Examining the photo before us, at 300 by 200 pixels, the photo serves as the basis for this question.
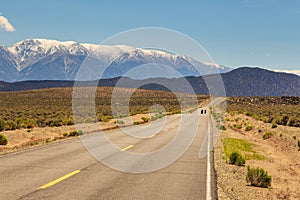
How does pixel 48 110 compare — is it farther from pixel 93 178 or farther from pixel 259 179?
pixel 259 179

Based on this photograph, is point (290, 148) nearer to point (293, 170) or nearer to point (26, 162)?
point (293, 170)

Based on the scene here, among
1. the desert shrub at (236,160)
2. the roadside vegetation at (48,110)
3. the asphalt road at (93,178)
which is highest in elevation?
the roadside vegetation at (48,110)

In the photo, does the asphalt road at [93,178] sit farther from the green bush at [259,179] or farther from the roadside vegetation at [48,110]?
the roadside vegetation at [48,110]

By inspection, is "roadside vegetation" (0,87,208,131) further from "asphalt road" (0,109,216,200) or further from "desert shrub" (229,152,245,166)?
"desert shrub" (229,152,245,166)

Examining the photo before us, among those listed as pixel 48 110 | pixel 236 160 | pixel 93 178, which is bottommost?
pixel 236 160

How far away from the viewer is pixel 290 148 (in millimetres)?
26609

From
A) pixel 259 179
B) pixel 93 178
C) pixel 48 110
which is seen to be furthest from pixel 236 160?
pixel 48 110

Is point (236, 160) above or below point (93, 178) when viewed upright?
below

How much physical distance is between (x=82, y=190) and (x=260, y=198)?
4.73m

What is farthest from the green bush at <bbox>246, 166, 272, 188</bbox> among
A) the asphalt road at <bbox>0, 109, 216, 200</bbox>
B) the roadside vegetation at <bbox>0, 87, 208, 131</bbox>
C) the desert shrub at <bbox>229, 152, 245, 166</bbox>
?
the roadside vegetation at <bbox>0, 87, 208, 131</bbox>

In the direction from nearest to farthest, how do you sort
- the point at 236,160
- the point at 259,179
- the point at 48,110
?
the point at 259,179 < the point at 236,160 < the point at 48,110

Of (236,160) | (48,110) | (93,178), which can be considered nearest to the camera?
(93,178)

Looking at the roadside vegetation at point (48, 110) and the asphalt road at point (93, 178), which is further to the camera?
the roadside vegetation at point (48, 110)

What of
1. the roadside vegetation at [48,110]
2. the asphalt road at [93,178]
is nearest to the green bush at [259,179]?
the asphalt road at [93,178]
